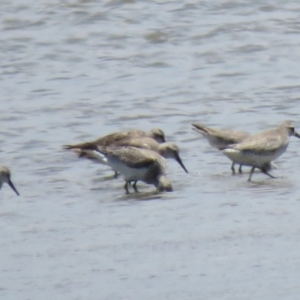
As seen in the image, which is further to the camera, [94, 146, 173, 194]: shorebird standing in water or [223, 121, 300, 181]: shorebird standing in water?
[223, 121, 300, 181]: shorebird standing in water

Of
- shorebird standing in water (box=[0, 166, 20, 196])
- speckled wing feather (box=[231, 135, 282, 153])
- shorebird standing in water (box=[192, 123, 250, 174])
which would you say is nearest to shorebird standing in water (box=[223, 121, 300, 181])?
speckled wing feather (box=[231, 135, 282, 153])

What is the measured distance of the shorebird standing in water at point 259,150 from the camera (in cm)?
988

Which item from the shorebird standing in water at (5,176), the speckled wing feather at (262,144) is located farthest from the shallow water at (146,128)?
the speckled wing feather at (262,144)

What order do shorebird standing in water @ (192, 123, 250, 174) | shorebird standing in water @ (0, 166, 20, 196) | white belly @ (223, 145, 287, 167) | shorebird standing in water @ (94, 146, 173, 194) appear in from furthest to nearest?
shorebird standing in water @ (192, 123, 250, 174) → white belly @ (223, 145, 287, 167) → shorebird standing in water @ (94, 146, 173, 194) → shorebird standing in water @ (0, 166, 20, 196)

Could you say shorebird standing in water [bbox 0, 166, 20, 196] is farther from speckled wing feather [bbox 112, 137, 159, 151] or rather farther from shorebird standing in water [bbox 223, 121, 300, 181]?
shorebird standing in water [bbox 223, 121, 300, 181]

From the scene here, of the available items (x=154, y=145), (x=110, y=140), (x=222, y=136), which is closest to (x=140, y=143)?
(x=154, y=145)

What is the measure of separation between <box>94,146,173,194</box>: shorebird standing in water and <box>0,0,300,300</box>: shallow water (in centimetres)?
15

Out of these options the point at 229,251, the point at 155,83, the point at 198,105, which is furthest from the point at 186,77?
the point at 229,251

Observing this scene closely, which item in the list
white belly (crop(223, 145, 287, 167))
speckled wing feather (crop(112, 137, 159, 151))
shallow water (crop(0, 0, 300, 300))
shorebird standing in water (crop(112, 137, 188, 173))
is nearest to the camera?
shallow water (crop(0, 0, 300, 300))

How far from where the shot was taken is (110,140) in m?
10.4

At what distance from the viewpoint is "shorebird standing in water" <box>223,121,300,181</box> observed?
389 inches

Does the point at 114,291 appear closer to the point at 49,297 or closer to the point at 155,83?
the point at 49,297

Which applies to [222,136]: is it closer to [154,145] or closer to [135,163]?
[154,145]

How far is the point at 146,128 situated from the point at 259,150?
1998 millimetres
